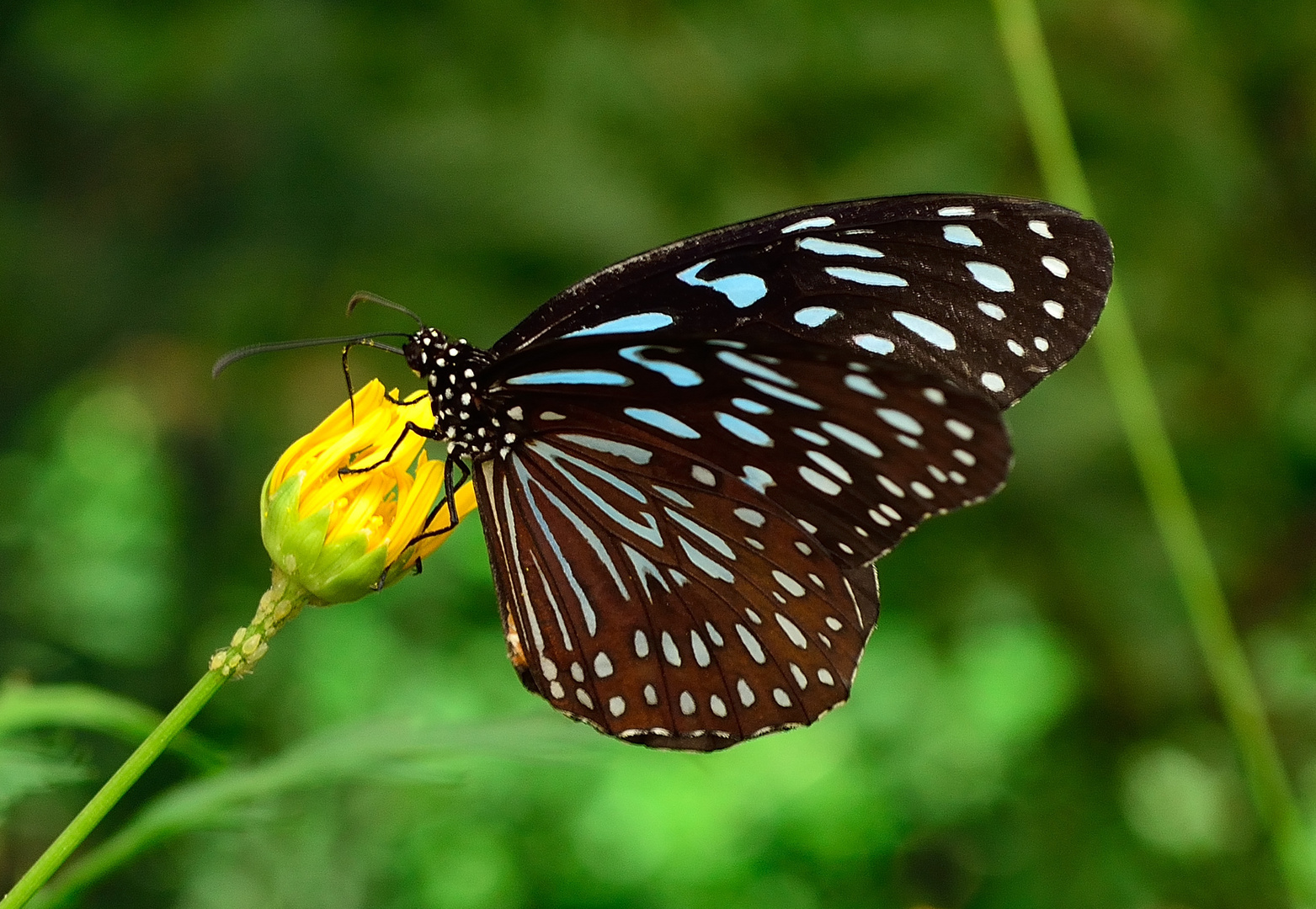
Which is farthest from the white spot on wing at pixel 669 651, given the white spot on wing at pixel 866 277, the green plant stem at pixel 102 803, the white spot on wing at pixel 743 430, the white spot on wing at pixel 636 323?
the green plant stem at pixel 102 803

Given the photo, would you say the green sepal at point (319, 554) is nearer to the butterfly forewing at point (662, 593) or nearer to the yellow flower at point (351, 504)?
the yellow flower at point (351, 504)

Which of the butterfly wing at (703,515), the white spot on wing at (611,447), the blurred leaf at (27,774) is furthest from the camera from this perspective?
the white spot on wing at (611,447)

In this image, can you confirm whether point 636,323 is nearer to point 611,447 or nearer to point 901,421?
point 611,447

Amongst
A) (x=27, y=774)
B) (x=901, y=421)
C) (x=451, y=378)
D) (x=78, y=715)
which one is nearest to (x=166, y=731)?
(x=27, y=774)

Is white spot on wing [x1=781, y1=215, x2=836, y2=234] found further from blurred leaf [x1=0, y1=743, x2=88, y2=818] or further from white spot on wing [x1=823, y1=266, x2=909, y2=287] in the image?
blurred leaf [x1=0, y1=743, x2=88, y2=818]

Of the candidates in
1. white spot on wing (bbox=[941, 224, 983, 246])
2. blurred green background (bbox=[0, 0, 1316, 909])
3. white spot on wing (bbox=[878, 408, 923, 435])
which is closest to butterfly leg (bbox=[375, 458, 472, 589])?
white spot on wing (bbox=[878, 408, 923, 435])

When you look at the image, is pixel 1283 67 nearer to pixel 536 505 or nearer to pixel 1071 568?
pixel 1071 568
